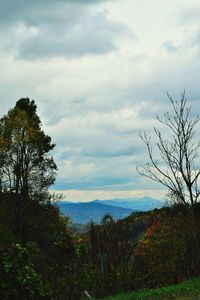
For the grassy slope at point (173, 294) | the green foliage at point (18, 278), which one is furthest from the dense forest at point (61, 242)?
the grassy slope at point (173, 294)

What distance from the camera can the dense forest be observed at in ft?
41.3

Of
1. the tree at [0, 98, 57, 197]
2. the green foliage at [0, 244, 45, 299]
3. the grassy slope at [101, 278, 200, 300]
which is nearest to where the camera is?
the green foliage at [0, 244, 45, 299]

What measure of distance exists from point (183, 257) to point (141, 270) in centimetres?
284

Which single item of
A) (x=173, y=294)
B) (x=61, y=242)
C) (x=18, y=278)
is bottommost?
(x=173, y=294)

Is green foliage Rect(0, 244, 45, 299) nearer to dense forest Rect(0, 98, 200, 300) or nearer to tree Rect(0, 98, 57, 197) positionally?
dense forest Rect(0, 98, 200, 300)

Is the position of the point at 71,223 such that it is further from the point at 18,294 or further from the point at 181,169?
the point at 18,294

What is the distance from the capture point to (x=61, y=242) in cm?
3906

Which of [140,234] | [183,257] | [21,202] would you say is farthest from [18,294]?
[140,234]

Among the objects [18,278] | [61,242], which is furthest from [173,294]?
[61,242]

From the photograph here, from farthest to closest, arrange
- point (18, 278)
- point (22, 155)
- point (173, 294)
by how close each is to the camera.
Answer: point (22, 155) < point (173, 294) < point (18, 278)

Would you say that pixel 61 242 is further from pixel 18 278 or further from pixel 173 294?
pixel 18 278

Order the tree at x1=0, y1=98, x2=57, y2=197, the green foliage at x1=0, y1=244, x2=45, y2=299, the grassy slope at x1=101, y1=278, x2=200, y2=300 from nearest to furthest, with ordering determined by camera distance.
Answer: the green foliage at x1=0, y1=244, x2=45, y2=299, the grassy slope at x1=101, y1=278, x2=200, y2=300, the tree at x1=0, y1=98, x2=57, y2=197

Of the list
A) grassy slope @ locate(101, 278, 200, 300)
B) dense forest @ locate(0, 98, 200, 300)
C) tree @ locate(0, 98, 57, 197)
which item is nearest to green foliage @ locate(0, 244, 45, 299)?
dense forest @ locate(0, 98, 200, 300)

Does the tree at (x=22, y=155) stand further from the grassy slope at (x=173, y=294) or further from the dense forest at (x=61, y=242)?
the grassy slope at (x=173, y=294)
